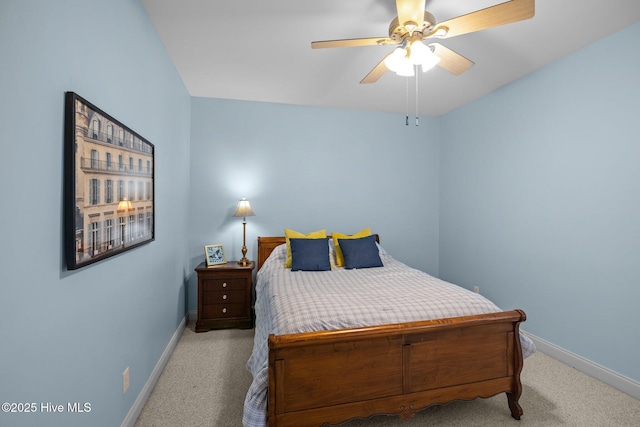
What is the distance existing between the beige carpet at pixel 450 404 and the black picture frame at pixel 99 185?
1.12m

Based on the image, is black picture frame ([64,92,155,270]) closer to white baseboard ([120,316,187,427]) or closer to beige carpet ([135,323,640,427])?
white baseboard ([120,316,187,427])

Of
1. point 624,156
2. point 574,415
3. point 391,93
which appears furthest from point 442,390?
point 391,93

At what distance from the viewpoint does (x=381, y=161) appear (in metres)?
4.08

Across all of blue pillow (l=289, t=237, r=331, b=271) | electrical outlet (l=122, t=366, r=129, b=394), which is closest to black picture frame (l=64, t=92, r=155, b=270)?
electrical outlet (l=122, t=366, r=129, b=394)

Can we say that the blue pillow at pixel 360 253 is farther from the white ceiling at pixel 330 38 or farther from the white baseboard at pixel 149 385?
the white baseboard at pixel 149 385

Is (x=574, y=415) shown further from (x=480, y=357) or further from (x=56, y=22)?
(x=56, y=22)

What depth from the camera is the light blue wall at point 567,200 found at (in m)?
2.16

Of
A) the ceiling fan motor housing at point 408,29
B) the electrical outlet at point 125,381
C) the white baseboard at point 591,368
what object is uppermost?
the ceiling fan motor housing at point 408,29

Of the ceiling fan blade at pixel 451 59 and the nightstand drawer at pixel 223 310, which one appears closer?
the ceiling fan blade at pixel 451 59

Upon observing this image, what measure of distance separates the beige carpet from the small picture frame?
1082 millimetres

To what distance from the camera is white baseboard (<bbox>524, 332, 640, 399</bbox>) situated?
209 cm

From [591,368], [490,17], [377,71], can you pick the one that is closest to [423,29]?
[490,17]

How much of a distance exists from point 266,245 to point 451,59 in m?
2.65

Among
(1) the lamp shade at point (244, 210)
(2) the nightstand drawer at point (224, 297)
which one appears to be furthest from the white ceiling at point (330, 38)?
(2) the nightstand drawer at point (224, 297)
